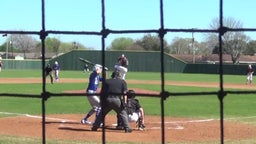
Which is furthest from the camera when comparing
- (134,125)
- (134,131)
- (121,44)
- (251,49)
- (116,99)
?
(121,44)

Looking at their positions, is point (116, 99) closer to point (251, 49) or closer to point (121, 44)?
point (251, 49)

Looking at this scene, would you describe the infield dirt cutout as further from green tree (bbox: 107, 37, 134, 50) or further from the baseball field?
green tree (bbox: 107, 37, 134, 50)

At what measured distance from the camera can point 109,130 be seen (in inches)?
467

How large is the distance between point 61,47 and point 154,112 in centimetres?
9074

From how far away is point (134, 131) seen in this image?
38.5 ft

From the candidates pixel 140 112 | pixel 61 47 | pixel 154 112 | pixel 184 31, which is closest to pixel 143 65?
pixel 61 47

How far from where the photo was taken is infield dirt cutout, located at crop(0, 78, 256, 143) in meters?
10.6

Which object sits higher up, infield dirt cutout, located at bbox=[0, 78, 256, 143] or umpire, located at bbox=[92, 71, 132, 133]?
umpire, located at bbox=[92, 71, 132, 133]

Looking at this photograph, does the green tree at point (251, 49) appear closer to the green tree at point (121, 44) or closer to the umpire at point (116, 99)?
the green tree at point (121, 44)

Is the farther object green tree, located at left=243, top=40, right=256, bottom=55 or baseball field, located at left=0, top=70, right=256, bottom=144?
green tree, located at left=243, top=40, right=256, bottom=55

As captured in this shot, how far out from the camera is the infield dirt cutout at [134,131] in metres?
10.6

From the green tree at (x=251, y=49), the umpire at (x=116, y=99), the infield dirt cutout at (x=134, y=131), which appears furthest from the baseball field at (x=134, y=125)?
the green tree at (x=251, y=49)

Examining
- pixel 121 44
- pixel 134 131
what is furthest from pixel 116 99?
pixel 121 44

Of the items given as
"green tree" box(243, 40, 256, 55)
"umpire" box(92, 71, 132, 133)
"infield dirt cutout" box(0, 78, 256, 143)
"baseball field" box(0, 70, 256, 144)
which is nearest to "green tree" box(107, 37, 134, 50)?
"green tree" box(243, 40, 256, 55)
